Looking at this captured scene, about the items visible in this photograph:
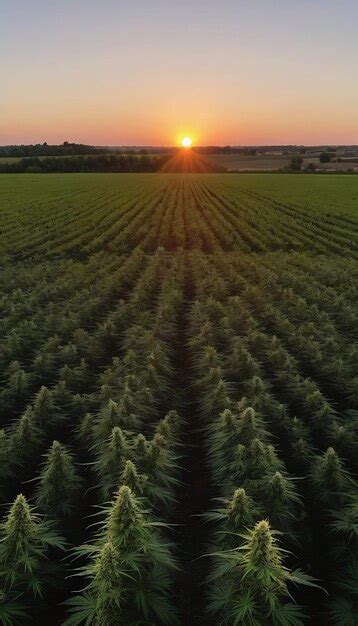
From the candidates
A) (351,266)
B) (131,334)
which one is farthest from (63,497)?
(351,266)

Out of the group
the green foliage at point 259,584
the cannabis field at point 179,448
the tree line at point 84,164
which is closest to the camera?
the green foliage at point 259,584

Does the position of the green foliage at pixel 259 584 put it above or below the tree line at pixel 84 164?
above

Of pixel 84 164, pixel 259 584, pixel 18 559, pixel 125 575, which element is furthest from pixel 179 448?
pixel 84 164

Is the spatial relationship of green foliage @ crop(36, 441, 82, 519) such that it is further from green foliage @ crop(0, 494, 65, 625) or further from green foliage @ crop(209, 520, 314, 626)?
green foliage @ crop(209, 520, 314, 626)

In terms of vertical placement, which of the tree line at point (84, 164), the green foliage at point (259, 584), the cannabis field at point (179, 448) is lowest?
the tree line at point (84, 164)

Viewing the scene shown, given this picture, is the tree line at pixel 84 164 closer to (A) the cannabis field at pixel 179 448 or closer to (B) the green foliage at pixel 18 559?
(A) the cannabis field at pixel 179 448

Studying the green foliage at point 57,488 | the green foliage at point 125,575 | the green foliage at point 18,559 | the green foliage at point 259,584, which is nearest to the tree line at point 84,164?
the green foliage at point 57,488

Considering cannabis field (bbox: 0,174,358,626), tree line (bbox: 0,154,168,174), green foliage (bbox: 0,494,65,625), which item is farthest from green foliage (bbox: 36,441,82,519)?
tree line (bbox: 0,154,168,174)

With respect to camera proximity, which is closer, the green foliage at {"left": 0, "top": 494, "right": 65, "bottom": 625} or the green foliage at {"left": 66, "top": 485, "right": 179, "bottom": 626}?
the green foliage at {"left": 66, "top": 485, "right": 179, "bottom": 626}

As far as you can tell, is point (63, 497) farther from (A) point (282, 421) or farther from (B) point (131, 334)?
(B) point (131, 334)
